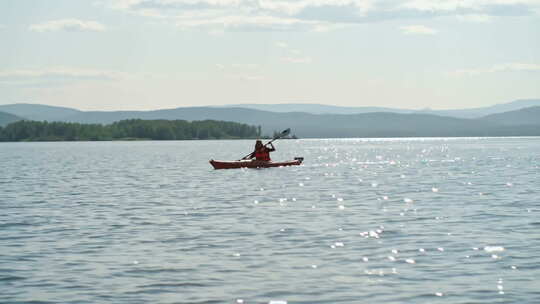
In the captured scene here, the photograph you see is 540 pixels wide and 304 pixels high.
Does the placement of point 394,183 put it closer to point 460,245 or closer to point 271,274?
point 460,245

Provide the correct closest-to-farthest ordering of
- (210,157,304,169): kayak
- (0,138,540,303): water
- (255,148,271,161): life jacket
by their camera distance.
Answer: (0,138,540,303): water, (255,148,271,161): life jacket, (210,157,304,169): kayak

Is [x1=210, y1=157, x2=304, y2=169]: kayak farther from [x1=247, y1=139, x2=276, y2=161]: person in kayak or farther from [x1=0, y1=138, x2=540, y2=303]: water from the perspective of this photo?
[x1=0, y1=138, x2=540, y2=303]: water

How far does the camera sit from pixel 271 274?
19641 millimetres

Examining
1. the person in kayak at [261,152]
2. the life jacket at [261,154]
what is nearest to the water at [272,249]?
the person in kayak at [261,152]

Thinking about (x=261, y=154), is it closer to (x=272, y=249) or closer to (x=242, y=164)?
(x=242, y=164)

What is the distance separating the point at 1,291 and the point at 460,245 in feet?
42.5

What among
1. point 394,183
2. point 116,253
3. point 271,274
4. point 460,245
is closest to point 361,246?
point 460,245

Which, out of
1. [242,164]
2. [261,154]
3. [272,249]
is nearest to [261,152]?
[261,154]

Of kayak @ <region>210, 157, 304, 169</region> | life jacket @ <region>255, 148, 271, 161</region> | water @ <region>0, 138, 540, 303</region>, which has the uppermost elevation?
life jacket @ <region>255, 148, 271, 161</region>

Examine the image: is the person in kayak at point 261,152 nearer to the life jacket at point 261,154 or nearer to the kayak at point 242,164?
the life jacket at point 261,154

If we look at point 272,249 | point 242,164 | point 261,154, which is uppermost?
point 261,154

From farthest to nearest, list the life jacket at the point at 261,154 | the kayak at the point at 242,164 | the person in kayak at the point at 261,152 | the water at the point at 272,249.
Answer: the kayak at the point at 242,164, the life jacket at the point at 261,154, the person in kayak at the point at 261,152, the water at the point at 272,249

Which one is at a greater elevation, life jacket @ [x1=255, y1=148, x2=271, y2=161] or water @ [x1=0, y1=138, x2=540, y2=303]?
life jacket @ [x1=255, y1=148, x2=271, y2=161]

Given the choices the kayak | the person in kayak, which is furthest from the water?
the kayak
